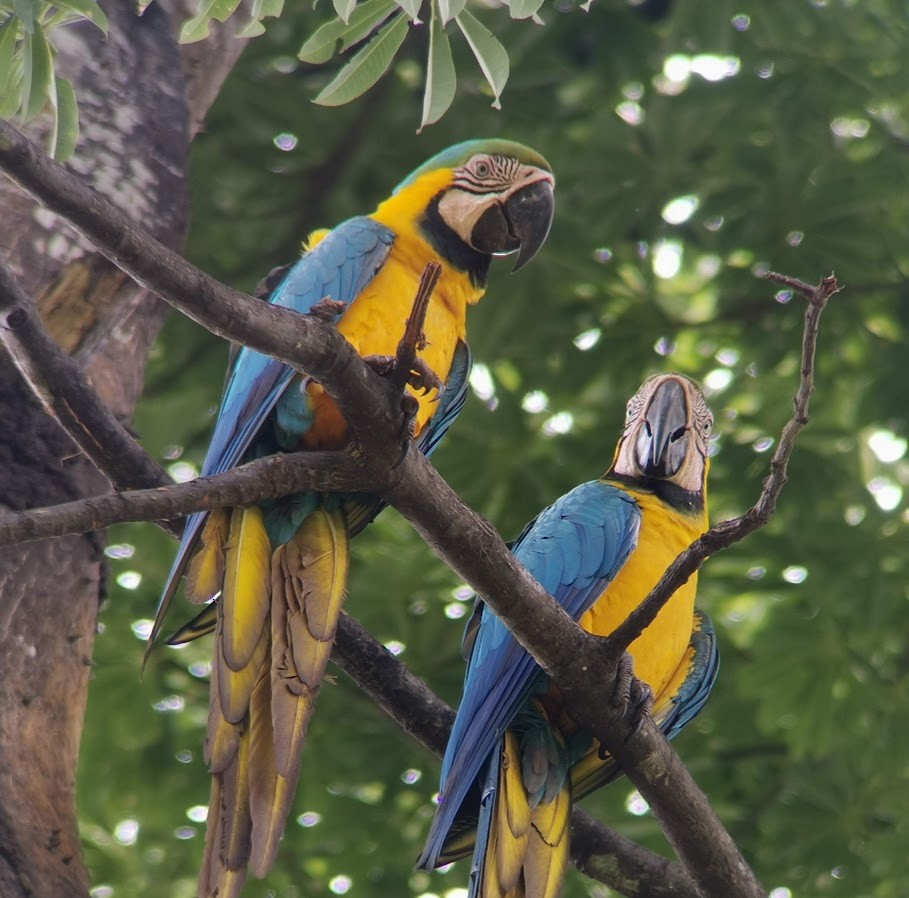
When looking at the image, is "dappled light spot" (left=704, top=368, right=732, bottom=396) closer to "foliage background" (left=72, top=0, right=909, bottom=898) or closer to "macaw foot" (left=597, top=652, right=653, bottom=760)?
"foliage background" (left=72, top=0, right=909, bottom=898)

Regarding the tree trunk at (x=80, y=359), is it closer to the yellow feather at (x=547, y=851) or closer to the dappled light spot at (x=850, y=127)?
the yellow feather at (x=547, y=851)

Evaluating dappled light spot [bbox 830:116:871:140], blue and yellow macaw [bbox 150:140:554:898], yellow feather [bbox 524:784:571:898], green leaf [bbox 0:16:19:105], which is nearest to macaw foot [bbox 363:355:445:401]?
blue and yellow macaw [bbox 150:140:554:898]

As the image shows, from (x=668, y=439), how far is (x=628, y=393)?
1227 millimetres

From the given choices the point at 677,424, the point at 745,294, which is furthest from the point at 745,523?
the point at 745,294

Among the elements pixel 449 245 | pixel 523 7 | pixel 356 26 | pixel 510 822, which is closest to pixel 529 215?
pixel 449 245

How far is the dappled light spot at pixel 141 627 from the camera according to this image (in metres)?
3.69

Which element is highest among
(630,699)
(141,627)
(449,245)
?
(449,245)

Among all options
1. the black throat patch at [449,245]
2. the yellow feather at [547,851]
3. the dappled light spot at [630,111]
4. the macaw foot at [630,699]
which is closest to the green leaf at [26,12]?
the black throat patch at [449,245]

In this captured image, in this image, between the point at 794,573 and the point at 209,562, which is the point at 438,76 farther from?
the point at 794,573

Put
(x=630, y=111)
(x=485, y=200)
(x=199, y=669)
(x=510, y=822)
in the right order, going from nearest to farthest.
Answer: (x=510, y=822) → (x=485, y=200) → (x=199, y=669) → (x=630, y=111)

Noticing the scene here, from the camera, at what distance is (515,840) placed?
2.07 m

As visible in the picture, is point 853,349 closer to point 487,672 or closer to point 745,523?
point 487,672

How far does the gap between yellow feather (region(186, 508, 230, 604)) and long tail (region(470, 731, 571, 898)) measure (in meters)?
0.62

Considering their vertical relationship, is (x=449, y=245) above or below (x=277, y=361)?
above
